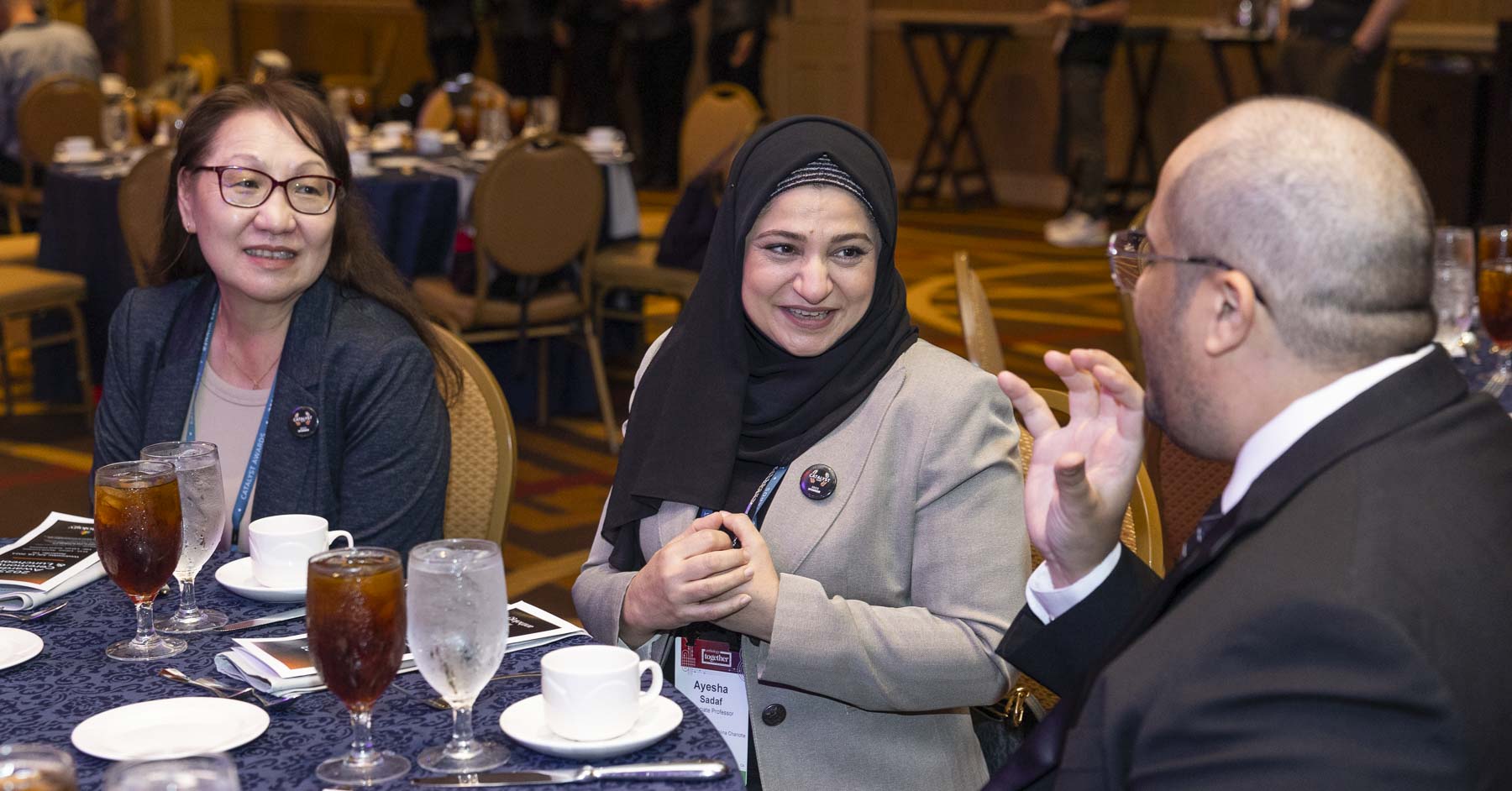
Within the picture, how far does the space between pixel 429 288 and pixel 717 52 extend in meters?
4.97

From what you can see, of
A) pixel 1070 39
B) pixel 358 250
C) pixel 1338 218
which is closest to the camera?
pixel 1338 218

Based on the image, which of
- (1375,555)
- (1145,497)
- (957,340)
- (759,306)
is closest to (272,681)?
(759,306)

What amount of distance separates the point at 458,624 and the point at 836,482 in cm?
69

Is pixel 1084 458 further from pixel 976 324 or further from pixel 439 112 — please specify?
pixel 439 112

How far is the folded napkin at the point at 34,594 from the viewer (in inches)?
65.5

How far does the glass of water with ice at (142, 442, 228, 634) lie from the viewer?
5.23 feet

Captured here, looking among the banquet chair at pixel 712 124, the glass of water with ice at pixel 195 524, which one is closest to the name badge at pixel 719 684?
the glass of water with ice at pixel 195 524

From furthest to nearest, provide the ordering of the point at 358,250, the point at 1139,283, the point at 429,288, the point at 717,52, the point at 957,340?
the point at 717,52
the point at 957,340
the point at 429,288
the point at 358,250
the point at 1139,283

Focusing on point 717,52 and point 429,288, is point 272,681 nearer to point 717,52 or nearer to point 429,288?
point 429,288

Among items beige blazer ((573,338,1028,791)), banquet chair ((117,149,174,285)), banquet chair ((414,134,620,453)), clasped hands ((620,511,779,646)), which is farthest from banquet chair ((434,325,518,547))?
banquet chair ((117,149,174,285))

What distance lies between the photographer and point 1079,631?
1.46m

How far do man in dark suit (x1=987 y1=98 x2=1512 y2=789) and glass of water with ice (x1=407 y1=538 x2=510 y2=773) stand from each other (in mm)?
473

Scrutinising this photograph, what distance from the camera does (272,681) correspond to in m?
1.42

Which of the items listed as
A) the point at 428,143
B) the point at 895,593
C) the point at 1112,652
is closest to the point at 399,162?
the point at 428,143
